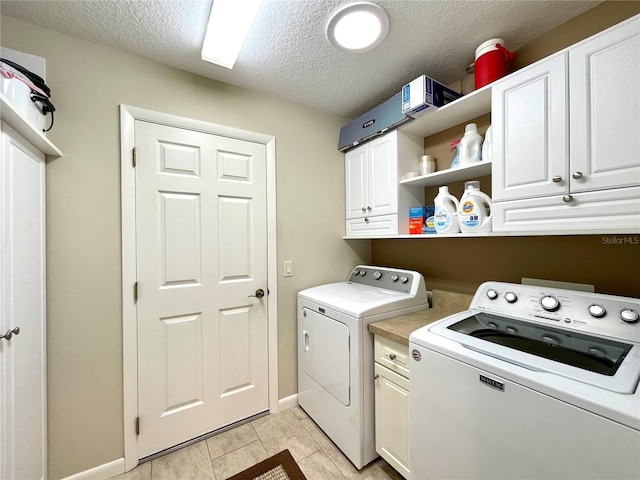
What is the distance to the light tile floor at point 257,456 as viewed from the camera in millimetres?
1440

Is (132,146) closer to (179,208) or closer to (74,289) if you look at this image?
(179,208)

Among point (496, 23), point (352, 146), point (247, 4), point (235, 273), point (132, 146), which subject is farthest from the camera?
point (352, 146)

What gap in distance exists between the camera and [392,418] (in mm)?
1354

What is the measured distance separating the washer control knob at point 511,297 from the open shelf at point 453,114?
3.43 ft

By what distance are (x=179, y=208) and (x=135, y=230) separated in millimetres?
273

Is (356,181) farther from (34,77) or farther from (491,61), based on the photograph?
(34,77)

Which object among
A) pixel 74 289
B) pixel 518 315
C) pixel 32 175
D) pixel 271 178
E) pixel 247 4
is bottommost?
pixel 518 315

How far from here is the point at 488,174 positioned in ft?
5.08

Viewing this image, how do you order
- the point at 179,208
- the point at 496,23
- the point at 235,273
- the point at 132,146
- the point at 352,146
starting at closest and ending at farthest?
the point at 496,23, the point at 132,146, the point at 179,208, the point at 235,273, the point at 352,146

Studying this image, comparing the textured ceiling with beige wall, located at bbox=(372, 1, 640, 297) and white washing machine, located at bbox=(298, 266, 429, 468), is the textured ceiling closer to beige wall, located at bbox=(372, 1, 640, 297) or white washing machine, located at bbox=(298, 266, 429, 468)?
beige wall, located at bbox=(372, 1, 640, 297)

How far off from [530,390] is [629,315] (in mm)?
581

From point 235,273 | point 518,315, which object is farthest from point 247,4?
point 518,315

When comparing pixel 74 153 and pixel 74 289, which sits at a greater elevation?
pixel 74 153

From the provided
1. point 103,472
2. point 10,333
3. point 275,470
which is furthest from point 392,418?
point 10,333
